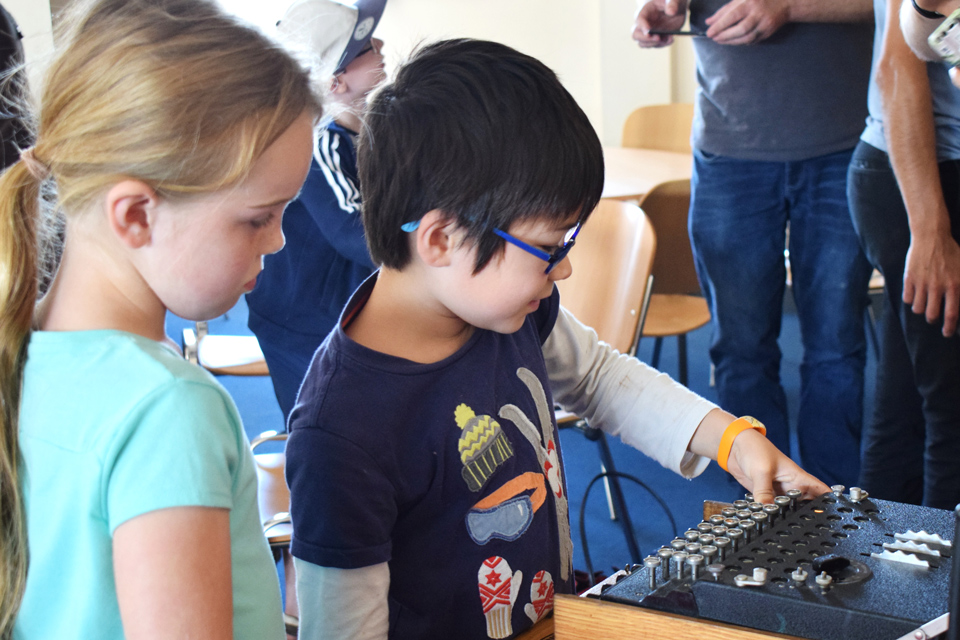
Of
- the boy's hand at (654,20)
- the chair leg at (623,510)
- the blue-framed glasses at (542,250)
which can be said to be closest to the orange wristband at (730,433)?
the blue-framed glasses at (542,250)

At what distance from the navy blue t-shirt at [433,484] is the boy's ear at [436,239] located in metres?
0.10

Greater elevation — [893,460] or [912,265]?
[912,265]

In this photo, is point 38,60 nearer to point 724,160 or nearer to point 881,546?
point 881,546

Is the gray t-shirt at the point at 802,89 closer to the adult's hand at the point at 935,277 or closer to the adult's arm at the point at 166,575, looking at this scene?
the adult's hand at the point at 935,277

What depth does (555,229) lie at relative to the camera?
909mm

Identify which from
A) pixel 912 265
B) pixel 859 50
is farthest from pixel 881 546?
pixel 859 50

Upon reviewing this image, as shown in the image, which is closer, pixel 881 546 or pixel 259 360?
pixel 881 546

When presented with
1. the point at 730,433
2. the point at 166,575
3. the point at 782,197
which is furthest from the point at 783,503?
the point at 782,197

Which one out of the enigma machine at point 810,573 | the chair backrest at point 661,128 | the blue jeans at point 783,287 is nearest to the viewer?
the enigma machine at point 810,573

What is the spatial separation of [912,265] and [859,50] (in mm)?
535

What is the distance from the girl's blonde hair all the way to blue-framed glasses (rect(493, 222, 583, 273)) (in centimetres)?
27

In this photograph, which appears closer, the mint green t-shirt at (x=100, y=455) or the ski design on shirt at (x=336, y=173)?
the mint green t-shirt at (x=100, y=455)

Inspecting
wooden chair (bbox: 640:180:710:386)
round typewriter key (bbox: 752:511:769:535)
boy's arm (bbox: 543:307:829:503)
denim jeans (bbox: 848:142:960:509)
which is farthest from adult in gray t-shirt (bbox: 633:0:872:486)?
round typewriter key (bbox: 752:511:769:535)

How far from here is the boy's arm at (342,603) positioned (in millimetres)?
805
